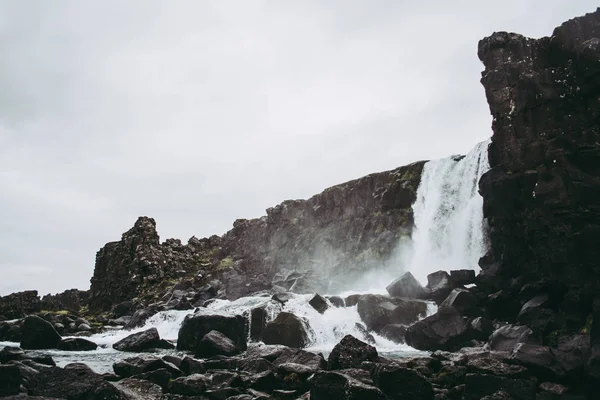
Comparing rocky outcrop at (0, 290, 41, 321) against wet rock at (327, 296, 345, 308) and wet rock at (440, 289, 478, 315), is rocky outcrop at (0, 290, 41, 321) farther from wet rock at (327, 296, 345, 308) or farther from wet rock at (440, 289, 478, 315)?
wet rock at (440, 289, 478, 315)

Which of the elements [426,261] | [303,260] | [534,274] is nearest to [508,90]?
[534,274]

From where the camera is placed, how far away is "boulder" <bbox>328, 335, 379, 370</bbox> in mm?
18406

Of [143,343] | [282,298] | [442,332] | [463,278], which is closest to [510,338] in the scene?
[442,332]

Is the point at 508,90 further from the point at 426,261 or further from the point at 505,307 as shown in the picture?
the point at 426,261

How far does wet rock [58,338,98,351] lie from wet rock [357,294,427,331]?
1972 centimetres

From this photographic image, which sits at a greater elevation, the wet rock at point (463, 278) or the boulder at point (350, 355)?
the wet rock at point (463, 278)

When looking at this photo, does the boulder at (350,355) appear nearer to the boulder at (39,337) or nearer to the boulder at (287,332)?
the boulder at (287,332)

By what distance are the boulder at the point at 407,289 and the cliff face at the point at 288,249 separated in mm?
27801

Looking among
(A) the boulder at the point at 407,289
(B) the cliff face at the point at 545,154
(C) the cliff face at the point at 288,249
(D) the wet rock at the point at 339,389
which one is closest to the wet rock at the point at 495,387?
(D) the wet rock at the point at 339,389

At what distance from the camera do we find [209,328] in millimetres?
28922

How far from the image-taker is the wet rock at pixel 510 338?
24.7m

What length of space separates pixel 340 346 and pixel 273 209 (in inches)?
3236

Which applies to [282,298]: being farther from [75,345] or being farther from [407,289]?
Answer: [75,345]

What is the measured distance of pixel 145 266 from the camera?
85000 mm
